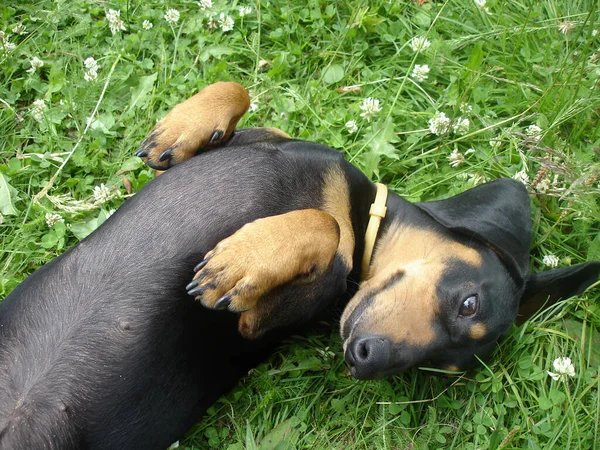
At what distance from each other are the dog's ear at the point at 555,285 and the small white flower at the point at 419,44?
210 cm

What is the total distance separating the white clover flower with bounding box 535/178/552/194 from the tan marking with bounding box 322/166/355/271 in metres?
1.54

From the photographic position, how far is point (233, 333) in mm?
3938

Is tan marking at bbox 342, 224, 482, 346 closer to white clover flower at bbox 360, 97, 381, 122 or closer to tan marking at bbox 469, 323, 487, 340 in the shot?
tan marking at bbox 469, 323, 487, 340

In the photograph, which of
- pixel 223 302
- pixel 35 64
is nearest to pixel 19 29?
pixel 35 64

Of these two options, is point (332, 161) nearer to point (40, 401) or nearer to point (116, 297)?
point (116, 297)

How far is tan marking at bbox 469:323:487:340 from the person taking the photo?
3.93m

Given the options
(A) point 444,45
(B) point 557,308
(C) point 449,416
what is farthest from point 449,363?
(A) point 444,45

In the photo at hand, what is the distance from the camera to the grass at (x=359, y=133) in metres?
4.46

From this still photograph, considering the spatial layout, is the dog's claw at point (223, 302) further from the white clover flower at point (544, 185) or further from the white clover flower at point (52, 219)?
the white clover flower at point (544, 185)

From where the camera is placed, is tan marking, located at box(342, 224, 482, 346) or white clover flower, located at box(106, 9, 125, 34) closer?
tan marking, located at box(342, 224, 482, 346)

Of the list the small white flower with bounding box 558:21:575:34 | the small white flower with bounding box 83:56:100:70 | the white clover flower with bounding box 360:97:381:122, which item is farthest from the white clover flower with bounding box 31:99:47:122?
the small white flower with bounding box 558:21:575:34

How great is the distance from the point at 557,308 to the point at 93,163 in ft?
11.4

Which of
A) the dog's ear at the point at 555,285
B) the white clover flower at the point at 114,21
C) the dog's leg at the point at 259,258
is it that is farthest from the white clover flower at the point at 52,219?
the dog's ear at the point at 555,285

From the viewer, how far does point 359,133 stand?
208 inches
